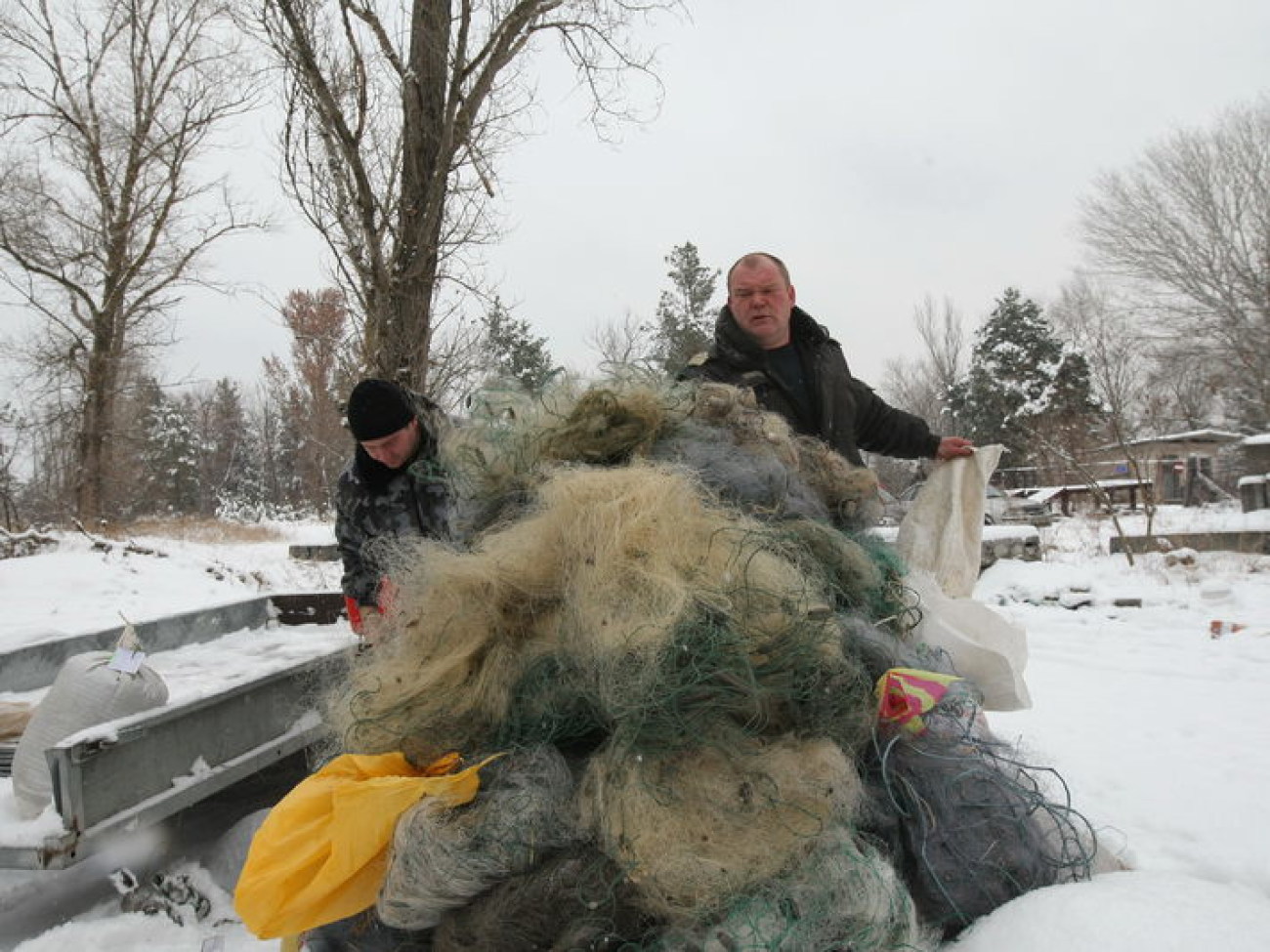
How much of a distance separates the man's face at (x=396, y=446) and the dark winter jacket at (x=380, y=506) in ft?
0.16

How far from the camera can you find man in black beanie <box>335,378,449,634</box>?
2.83m

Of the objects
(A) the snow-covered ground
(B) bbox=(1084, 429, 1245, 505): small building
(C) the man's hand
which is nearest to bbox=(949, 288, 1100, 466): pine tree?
(B) bbox=(1084, 429, 1245, 505): small building

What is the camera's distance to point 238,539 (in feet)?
60.4

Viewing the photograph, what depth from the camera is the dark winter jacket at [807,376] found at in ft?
8.55

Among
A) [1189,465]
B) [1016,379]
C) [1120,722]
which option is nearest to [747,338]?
[1120,722]

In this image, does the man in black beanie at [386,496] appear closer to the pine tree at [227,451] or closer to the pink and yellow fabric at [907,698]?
the pink and yellow fabric at [907,698]

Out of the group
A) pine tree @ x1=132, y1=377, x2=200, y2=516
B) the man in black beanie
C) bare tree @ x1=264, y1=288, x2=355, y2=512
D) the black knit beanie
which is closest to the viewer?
the black knit beanie

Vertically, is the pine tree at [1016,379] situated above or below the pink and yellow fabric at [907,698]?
above

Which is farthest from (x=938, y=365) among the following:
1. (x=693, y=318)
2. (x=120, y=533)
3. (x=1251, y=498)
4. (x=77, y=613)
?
(x=77, y=613)

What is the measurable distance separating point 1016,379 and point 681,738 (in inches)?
1380

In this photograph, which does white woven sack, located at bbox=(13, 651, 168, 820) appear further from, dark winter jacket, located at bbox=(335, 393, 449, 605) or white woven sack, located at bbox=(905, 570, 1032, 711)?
white woven sack, located at bbox=(905, 570, 1032, 711)

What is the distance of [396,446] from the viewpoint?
286 cm

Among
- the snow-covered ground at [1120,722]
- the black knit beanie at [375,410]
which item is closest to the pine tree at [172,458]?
the snow-covered ground at [1120,722]

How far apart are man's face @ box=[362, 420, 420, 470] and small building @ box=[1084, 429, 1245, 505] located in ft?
68.8
